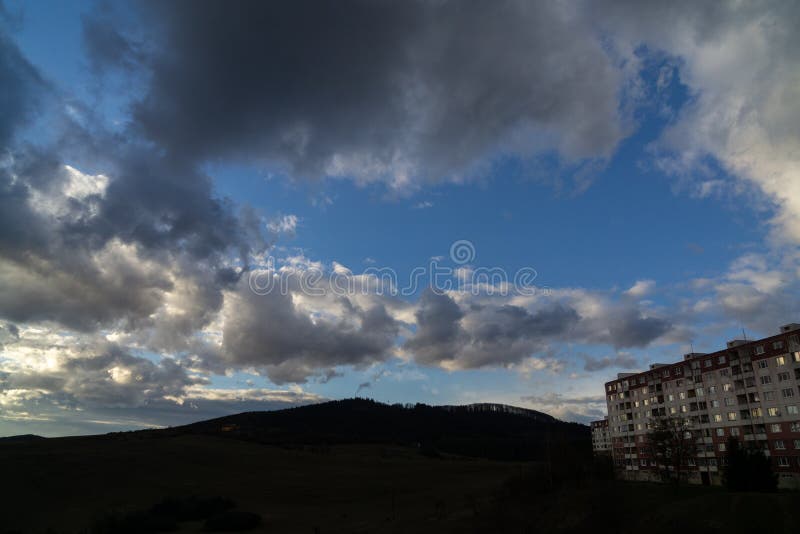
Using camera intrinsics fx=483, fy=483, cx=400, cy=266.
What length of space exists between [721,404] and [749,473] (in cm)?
3758

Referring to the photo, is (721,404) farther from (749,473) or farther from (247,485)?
(247,485)

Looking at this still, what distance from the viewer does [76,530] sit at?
6109 cm

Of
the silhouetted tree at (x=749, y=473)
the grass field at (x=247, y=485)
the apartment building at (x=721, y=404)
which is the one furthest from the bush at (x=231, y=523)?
the apartment building at (x=721, y=404)

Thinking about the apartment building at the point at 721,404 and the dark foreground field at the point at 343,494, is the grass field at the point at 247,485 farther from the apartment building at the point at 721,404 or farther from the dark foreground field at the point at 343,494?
the apartment building at the point at 721,404

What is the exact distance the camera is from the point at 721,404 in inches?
3888

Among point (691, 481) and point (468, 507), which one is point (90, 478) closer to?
point (468, 507)

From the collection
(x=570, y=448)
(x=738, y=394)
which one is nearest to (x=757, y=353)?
Answer: (x=738, y=394)

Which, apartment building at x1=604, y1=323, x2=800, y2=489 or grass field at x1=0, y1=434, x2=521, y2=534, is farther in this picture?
apartment building at x1=604, y1=323, x2=800, y2=489

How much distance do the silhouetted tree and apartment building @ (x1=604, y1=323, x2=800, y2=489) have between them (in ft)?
59.3

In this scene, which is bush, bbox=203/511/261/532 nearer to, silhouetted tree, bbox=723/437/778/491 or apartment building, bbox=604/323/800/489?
silhouetted tree, bbox=723/437/778/491

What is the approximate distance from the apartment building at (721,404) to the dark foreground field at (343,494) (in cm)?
2101

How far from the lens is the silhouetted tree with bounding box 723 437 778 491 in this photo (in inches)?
2557

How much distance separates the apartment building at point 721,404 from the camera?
83.0m

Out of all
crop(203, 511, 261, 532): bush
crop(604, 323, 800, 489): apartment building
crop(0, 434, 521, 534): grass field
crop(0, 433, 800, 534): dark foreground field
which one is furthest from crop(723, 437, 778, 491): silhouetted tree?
crop(203, 511, 261, 532): bush
